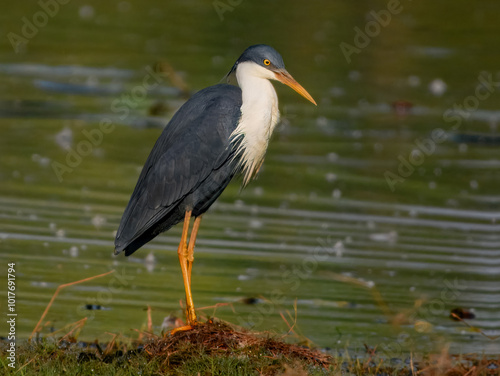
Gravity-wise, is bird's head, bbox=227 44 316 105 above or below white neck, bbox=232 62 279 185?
above

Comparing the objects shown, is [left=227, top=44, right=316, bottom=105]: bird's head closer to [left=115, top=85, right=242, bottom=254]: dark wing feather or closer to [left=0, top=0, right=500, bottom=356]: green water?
[left=115, top=85, right=242, bottom=254]: dark wing feather

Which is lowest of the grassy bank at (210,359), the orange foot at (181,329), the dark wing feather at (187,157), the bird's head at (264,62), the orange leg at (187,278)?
the grassy bank at (210,359)

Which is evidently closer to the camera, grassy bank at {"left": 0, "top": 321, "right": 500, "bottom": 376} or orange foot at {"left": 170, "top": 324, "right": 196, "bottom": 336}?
grassy bank at {"left": 0, "top": 321, "right": 500, "bottom": 376}

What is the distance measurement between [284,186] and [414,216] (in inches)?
55.8

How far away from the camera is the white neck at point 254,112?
242 inches

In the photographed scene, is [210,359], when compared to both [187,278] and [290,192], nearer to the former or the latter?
[187,278]

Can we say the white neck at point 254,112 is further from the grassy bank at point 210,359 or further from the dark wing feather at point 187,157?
the grassy bank at point 210,359

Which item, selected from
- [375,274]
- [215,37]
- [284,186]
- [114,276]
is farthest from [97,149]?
[215,37]

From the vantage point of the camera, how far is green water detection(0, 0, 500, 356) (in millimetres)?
6902

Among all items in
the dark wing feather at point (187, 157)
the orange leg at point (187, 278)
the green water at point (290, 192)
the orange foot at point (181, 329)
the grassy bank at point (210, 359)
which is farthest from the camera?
the green water at point (290, 192)

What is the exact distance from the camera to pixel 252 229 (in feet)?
27.8

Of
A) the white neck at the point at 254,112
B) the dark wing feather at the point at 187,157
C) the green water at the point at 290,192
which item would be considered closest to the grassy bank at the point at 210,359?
the green water at the point at 290,192

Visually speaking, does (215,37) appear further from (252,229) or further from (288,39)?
(252,229)

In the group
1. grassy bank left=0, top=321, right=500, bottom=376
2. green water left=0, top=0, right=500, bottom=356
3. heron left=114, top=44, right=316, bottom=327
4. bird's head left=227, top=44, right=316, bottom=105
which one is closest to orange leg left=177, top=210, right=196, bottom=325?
heron left=114, top=44, right=316, bottom=327
